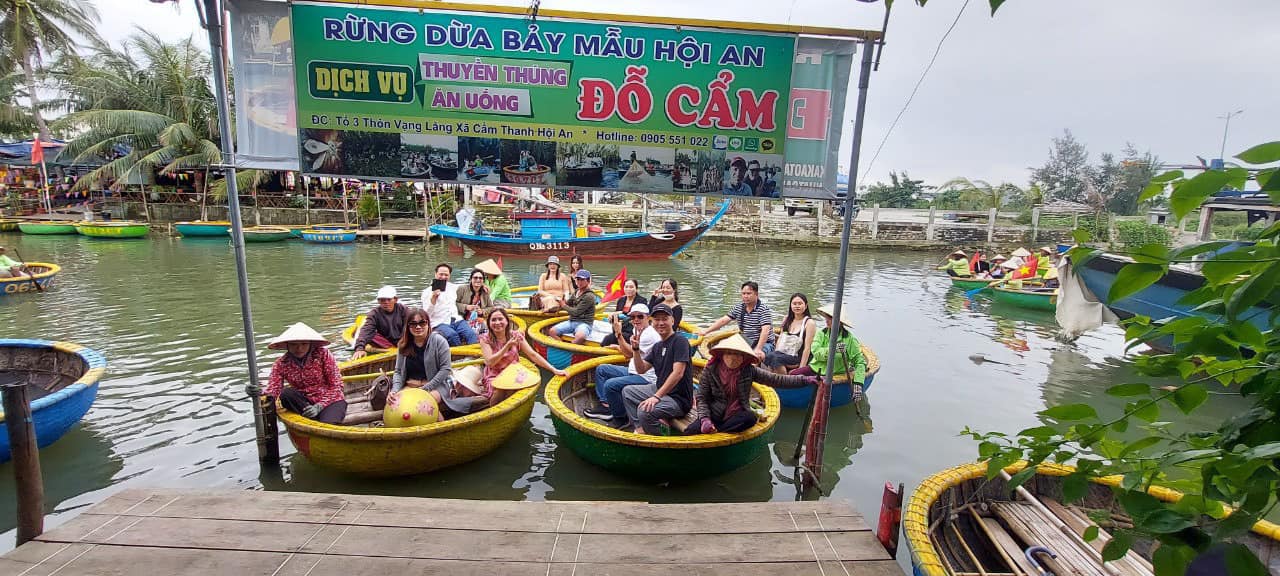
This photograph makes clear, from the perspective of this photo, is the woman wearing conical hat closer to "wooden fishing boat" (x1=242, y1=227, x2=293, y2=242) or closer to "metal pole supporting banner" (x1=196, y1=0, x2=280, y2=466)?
"metal pole supporting banner" (x1=196, y1=0, x2=280, y2=466)

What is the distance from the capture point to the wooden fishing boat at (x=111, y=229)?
23.5 m

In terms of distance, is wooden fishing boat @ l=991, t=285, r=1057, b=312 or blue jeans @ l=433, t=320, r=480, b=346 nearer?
blue jeans @ l=433, t=320, r=480, b=346

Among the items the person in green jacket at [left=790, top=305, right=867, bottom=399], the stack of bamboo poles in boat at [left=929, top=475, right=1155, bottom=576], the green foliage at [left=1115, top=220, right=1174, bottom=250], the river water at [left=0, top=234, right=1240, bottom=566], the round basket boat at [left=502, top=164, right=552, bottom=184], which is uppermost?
the round basket boat at [left=502, top=164, right=552, bottom=184]

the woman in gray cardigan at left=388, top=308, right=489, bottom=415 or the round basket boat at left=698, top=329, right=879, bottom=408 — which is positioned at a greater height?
the woman in gray cardigan at left=388, top=308, right=489, bottom=415

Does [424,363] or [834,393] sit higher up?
[424,363]

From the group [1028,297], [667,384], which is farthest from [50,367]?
[1028,297]

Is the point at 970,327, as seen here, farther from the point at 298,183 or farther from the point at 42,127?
the point at 42,127

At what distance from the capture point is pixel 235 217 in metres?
4.38

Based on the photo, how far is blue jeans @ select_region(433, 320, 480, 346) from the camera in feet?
25.1

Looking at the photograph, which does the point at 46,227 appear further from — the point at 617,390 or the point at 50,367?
the point at 617,390

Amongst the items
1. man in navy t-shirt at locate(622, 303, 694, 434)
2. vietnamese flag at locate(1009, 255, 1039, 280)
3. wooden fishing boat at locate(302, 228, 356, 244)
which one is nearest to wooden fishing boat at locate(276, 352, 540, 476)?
man in navy t-shirt at locate(622, 303, 694, 434)

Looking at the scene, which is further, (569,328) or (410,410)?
(569,328)

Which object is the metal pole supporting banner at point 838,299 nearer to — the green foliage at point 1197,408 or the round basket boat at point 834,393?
the round basket boat at point 834,393

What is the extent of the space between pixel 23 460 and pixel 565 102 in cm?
399
